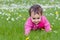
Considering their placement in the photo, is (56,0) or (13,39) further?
(56,0)

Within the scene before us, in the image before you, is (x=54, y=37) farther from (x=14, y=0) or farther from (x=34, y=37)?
(x=14, y=0)

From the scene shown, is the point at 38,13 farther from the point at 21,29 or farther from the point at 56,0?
the point at 56,0

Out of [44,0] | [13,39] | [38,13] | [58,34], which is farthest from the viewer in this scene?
[44,0]

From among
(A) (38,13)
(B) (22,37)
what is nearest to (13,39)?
(B) (22,37)

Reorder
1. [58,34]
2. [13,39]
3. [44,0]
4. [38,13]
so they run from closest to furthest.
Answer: [13,39]
[58,34]
[38,13]
[44,0]

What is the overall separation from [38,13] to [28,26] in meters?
0.55

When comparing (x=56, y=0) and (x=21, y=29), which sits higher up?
(x=21, y=29)

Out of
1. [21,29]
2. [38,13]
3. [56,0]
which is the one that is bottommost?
[56,0]

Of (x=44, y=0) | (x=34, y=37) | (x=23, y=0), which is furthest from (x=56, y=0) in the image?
(x=34, y=37)

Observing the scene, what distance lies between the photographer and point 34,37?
6.91 m

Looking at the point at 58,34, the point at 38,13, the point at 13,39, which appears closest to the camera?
the point at 13,39

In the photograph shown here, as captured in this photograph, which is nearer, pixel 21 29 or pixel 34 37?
pixel 34 37

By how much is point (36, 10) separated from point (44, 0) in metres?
19.1

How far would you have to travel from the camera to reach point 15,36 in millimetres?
7180
